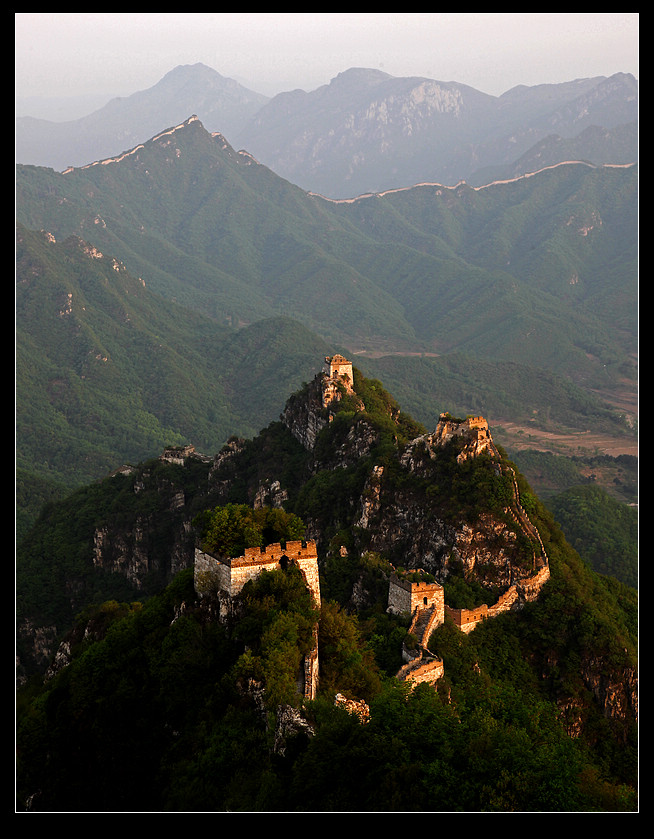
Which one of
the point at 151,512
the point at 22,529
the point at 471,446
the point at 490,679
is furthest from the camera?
the point at 22,529

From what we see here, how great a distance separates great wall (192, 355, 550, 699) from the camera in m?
35.5

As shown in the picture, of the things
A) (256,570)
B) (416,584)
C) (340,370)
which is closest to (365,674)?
(256,570)

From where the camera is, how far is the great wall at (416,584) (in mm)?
35531

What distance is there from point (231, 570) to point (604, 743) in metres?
28.0

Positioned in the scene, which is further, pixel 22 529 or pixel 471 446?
pixel 22 529

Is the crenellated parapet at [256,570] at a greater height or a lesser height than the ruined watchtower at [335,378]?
lesser

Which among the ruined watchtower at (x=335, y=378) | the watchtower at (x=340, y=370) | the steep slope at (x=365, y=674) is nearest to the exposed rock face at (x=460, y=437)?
the steep slope at (x=365, y=674)

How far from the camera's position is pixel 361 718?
1185 inches

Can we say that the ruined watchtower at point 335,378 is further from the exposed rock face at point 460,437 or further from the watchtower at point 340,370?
the exposed rock face at point 460,437

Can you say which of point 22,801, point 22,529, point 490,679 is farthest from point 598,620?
point 22,529

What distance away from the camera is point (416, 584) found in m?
48.2

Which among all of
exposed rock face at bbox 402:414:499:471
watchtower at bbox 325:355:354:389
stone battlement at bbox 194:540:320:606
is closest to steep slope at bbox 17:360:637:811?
exposed rock face at bbox 402:414:499:471

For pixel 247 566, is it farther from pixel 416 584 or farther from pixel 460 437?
pixel 460 437
